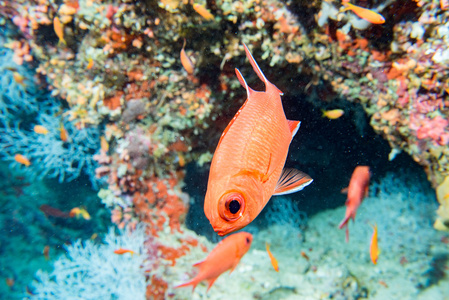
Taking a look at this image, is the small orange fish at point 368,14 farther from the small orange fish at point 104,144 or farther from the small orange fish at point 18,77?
the small orange fish at point 18,77

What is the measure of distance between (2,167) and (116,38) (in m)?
7.54

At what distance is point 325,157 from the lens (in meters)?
5.27

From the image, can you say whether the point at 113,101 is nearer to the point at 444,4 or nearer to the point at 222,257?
the point at 222,257

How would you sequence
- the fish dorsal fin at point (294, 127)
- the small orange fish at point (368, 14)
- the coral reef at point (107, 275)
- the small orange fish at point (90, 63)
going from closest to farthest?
the fish dorsal fin at point (294, 127)
the small orange fish at point (368, 14)
the small orange fish at point (90, 63)
the coral reef at point (107, 275)

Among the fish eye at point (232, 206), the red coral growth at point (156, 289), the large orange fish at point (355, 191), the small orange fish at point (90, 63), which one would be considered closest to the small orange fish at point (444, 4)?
the large orange fish at point (355, 191)

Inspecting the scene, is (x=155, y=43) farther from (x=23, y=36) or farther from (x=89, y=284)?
(x=89, y=284)

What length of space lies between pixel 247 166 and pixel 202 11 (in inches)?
81.6

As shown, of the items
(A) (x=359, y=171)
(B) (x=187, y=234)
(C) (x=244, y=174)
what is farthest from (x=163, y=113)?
(A) (x=359, y=171)

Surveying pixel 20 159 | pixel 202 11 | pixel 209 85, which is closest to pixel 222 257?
pixel 209 85

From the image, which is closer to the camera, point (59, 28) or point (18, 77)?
point (59, 28)

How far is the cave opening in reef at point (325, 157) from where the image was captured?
4289 mm

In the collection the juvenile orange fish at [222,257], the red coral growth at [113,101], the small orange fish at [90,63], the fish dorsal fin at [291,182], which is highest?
the small orange fish at [90,63]

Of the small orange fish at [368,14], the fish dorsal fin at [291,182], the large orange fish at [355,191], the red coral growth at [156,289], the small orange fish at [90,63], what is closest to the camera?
the fish dorsal fin at [291,182]

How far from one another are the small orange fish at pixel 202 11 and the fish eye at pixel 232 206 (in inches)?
88.5
